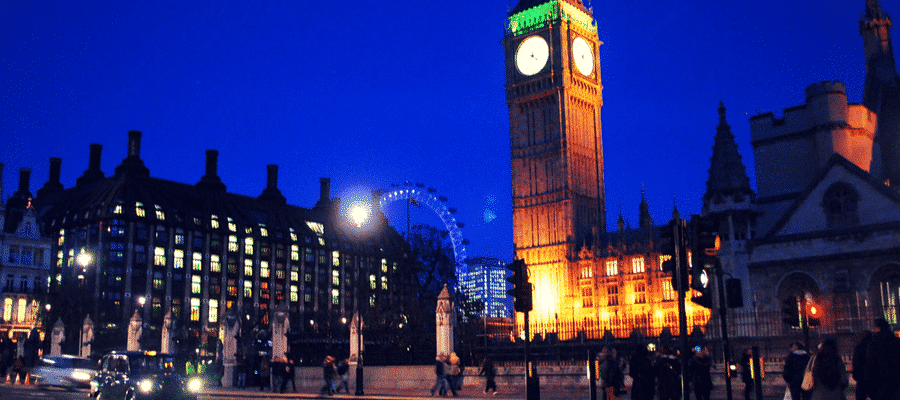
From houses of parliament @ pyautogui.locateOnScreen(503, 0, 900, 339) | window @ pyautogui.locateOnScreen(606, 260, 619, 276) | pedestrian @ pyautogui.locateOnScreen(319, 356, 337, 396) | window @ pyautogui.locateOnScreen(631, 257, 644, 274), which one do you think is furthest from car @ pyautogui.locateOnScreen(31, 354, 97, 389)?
window @ pyautogui.locateOnScreen(631, 257, 644, 274)

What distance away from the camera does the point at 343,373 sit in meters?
32.8

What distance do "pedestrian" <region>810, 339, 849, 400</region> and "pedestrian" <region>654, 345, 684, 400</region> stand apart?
412cm

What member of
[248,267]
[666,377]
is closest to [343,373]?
[666,377]

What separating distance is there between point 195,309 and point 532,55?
52.0m

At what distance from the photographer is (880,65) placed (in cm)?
5506

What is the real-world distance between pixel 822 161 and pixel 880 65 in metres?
14.3

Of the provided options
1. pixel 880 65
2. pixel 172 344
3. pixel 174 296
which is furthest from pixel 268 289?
pixel 880 65

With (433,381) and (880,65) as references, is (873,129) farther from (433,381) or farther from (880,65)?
(433,381)

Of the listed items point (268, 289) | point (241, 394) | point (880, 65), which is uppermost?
point (880, 65)

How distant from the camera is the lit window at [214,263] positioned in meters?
106

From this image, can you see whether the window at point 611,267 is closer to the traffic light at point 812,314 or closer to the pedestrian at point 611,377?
the traffic light at point 812,314

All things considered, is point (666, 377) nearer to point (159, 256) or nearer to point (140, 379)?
point (140, 379)

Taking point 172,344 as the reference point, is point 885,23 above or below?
above

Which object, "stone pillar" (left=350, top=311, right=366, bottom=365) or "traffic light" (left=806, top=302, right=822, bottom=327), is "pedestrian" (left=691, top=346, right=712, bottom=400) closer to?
"traffic light" (left=806, top=302, right=822, bottom=327)
